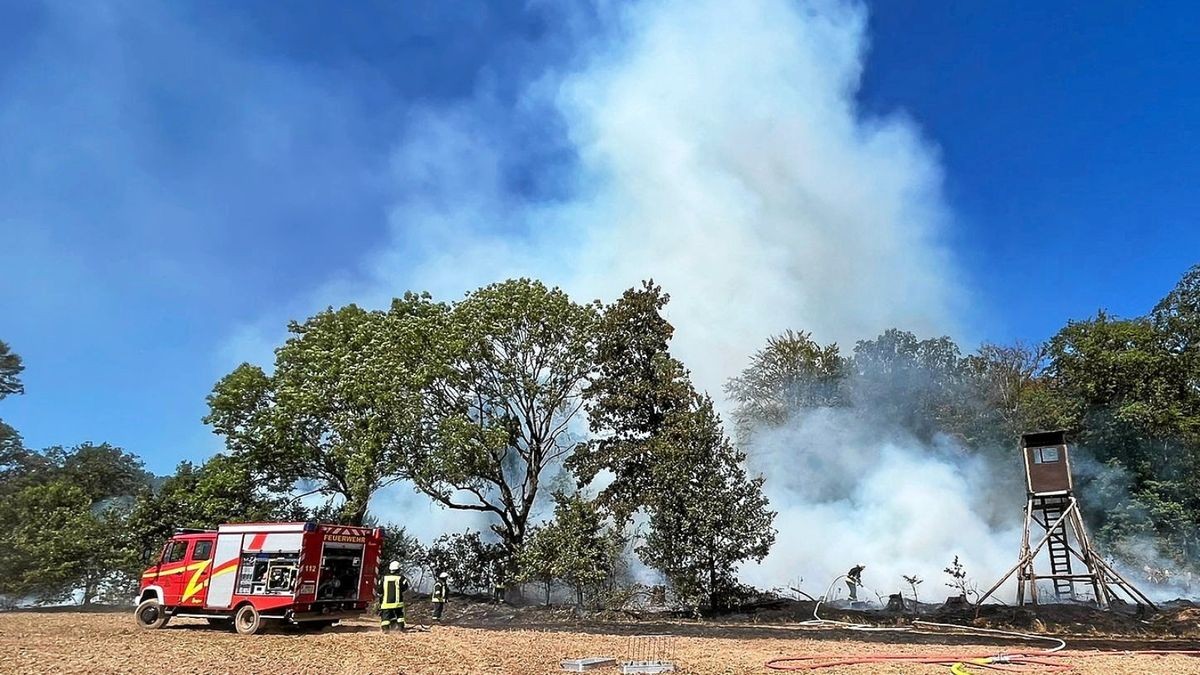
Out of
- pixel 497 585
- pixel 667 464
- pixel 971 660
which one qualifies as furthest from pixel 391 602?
pixel 497 585

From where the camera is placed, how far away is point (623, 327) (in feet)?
103

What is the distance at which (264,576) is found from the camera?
19.9 metres

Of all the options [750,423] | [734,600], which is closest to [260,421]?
[734,600]

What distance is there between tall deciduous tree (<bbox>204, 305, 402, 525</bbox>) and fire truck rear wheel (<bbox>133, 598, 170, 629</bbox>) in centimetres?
861

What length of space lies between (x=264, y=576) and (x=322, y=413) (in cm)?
1194

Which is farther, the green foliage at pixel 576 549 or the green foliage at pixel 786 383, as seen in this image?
the green foliage at pixel 786 383

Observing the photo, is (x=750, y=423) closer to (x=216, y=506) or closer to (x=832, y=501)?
(x=832, y=501)

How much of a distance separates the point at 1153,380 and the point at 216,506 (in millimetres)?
42386

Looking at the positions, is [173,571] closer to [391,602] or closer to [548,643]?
[391,602]

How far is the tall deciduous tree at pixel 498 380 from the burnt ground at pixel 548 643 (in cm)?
628

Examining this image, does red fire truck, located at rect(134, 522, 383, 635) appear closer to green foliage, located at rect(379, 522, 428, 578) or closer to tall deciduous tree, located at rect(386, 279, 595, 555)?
tall deciduous tree, located at rect(386, 279, 595, 555)

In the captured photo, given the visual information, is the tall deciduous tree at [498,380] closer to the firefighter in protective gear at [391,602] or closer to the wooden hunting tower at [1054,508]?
the firefighter in protective gear at [391,602]

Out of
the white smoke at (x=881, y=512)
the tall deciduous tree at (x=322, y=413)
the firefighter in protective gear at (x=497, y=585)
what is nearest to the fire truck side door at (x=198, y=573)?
the tall deciduous tree at (x=322, y=413)

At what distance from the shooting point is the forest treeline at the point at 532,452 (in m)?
28.6
